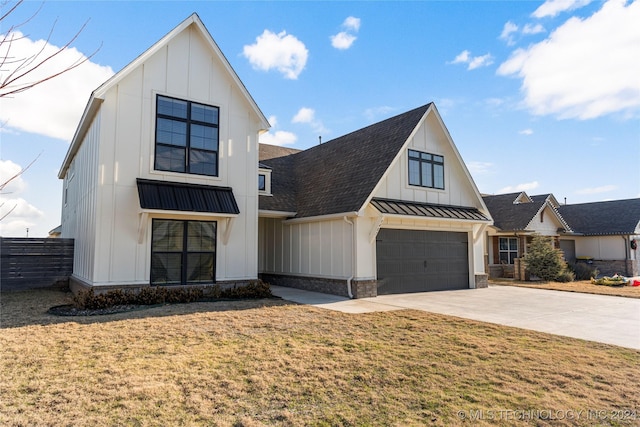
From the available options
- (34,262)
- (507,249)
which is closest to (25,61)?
(34,262)

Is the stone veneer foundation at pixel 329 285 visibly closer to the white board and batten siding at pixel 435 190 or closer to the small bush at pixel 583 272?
the white board and batten siding at pixel 435 190

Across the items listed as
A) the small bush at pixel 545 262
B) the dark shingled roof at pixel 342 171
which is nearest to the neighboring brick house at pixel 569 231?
the small bush at pixel 545 262

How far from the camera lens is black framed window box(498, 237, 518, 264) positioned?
24281mm

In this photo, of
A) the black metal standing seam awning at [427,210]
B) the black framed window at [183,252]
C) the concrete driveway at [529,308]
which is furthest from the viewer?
the black metal standing seam awning at [427,210]

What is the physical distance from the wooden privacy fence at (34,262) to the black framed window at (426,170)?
14136 mm

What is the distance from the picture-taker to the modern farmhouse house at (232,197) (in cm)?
1145

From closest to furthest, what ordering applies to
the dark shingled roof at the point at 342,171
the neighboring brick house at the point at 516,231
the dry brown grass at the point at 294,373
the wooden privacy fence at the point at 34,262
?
1. the dry brown grass at the point at 294,373
2. the wooden privacy fence at the point at 34,262
3. the dark shingled roof at the point at 342,171
4. the neighboring brick house at the point at 516,231

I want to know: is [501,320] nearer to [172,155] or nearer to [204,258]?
[204,258]

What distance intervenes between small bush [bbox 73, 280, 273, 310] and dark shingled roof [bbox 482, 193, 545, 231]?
17.3m

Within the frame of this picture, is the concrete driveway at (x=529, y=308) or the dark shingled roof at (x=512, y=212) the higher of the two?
the dark shingled roof at (x=512, y=212)

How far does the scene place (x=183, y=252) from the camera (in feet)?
40.1

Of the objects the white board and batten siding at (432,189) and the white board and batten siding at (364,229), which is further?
the white board and batten siding at (432,189)

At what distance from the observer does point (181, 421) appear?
394 centimetres

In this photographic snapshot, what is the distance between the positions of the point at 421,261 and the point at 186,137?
10000 mm
